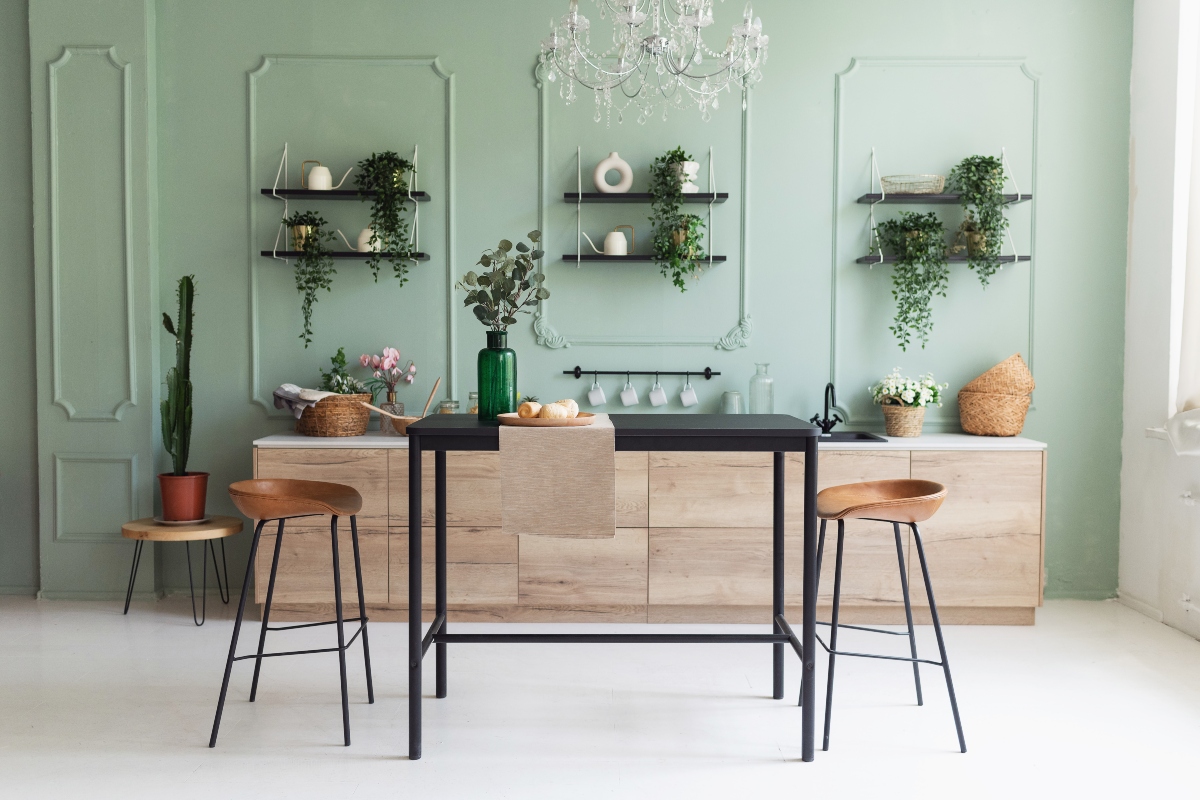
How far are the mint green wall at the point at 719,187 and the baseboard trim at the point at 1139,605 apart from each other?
0.09 meters

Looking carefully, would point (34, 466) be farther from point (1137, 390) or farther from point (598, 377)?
point (1137, 390)

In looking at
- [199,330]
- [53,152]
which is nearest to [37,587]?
[199,330]

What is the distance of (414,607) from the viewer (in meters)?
2.61

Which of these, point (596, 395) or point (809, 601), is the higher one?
point (596, 395)

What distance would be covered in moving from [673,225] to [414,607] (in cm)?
231

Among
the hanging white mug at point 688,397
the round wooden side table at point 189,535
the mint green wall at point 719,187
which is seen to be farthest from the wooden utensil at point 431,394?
the hanging white mug at point 688,397

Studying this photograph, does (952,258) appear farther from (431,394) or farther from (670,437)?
(431,394)

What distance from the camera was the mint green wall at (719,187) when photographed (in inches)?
169

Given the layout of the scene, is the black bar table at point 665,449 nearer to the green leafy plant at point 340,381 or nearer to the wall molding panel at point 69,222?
the green leafy plant at point 340,381

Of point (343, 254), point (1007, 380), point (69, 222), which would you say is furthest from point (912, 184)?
point (69, 222)

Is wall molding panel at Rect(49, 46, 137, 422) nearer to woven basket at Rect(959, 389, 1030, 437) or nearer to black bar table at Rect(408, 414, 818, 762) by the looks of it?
black bar table at Rect(408, 414, 818, 762)

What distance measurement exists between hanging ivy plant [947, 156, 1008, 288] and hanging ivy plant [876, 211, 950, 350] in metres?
0.13

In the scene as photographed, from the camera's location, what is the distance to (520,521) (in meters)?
2.54

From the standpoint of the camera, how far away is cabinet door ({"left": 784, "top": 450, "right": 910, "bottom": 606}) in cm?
385
